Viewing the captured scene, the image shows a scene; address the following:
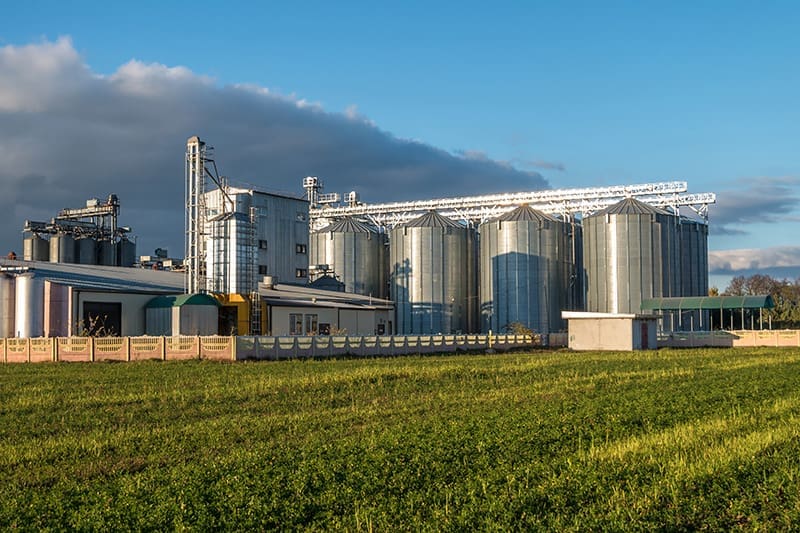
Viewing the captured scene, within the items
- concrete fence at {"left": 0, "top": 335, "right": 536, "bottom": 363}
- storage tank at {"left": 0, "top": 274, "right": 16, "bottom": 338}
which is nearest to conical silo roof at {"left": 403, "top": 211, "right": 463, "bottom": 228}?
concrete fence at {"left": 0, "top": 335, "right": 536, "bottom": 363}

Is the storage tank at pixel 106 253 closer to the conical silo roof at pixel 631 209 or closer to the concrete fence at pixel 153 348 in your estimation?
→ the concrete fence at pixel 153 348

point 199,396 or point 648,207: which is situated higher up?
point 648,207

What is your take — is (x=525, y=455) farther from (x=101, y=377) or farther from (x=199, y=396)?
(x=101, y=377)

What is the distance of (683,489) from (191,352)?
34593 mm

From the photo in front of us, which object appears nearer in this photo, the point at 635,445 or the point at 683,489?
the point at 683,489

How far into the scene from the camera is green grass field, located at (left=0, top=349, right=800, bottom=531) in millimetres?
10969

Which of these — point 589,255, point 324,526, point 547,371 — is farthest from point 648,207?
point 324,526

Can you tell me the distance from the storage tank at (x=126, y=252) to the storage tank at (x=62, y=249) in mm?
5426

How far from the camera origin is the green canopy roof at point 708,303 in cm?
7431

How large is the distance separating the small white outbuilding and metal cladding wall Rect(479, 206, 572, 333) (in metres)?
13.8

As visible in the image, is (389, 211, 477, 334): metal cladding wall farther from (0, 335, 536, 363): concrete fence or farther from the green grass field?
the green grass field

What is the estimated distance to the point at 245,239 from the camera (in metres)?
60.8

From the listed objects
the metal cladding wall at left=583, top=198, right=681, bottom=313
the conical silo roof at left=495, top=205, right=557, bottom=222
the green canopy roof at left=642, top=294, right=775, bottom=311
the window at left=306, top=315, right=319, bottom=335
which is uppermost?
the conical silo roof at left=495, top=205, right=557, bottom=222

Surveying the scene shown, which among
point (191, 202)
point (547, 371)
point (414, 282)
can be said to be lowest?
point (547, 371)
